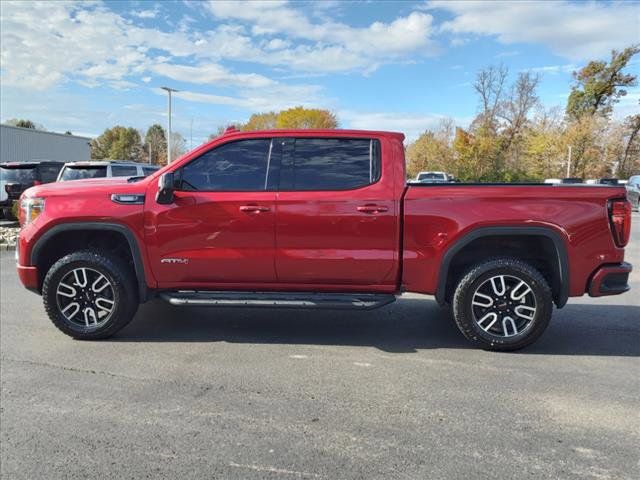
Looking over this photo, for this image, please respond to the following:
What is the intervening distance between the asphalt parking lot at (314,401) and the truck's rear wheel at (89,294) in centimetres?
19

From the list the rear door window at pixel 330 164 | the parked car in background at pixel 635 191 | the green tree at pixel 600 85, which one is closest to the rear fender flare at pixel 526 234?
the rear door window at pixel 330 164

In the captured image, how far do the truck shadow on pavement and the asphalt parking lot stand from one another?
1.2 inches

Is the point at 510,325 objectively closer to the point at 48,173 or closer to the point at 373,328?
the point at 373,328

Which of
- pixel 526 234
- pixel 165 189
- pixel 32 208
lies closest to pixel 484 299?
pixel 526 234

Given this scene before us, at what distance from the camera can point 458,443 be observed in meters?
3.10

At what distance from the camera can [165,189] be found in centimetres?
460

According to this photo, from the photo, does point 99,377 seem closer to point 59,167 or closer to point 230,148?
point 230,148

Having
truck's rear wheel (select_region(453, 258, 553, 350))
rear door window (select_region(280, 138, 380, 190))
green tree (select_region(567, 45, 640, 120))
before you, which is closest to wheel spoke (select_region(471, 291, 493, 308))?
truck's rear wheel (select_region(453, 258, 553, 350))

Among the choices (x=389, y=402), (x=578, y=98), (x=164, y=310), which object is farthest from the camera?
(x=578, y=98)

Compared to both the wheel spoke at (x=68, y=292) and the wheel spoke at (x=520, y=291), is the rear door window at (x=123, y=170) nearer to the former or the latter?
the wheel spoke at (x=68, y=292)

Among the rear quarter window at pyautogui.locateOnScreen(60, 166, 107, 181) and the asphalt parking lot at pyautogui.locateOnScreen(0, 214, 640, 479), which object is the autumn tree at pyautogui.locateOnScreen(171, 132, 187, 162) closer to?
the rear quarter window at pyautogui.locateOnScreen(60, 166, 107, 181)

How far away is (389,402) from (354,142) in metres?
2.36

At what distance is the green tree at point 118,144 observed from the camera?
247 ft

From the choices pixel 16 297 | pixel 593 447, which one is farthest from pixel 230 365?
pixel 16 297
